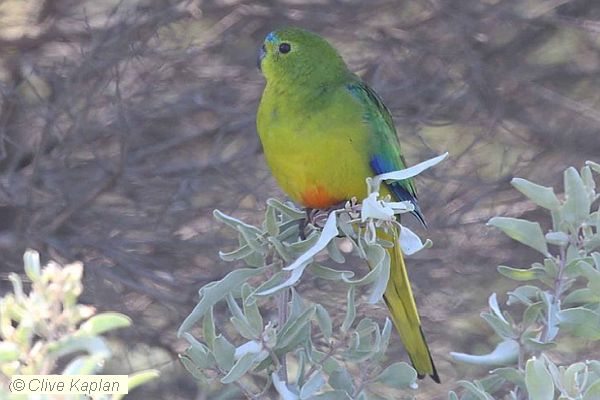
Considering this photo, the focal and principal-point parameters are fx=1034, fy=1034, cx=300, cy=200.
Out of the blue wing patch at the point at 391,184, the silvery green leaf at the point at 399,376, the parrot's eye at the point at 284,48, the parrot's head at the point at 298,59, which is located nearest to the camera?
the silvery green leaf at the point at 399,376

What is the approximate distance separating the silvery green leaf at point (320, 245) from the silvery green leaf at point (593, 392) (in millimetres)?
528

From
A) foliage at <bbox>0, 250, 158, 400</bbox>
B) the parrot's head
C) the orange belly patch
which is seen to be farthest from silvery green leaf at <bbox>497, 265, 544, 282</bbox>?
the parrot's head

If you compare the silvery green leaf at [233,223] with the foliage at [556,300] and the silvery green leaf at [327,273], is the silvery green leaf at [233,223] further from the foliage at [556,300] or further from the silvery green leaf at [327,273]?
the foliage at [556,300]

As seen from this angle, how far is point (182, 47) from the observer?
4582mm

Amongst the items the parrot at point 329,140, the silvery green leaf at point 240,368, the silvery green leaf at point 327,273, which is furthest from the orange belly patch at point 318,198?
the silvery green leaf at point 240,368

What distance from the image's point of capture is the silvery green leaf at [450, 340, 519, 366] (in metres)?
1.87

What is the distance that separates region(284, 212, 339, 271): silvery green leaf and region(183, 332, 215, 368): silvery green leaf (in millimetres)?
229

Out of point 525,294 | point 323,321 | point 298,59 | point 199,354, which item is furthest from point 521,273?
point 298,59

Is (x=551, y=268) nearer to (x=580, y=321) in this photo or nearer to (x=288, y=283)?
(x=580, y=321)

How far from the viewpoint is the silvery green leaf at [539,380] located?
1680mm

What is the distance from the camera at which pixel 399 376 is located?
204cm

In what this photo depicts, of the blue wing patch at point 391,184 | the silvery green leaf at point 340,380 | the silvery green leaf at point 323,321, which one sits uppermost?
the silvery green leaf at point 323,321

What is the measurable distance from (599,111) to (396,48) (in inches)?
44.7

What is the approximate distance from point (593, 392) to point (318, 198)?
1685 mm
